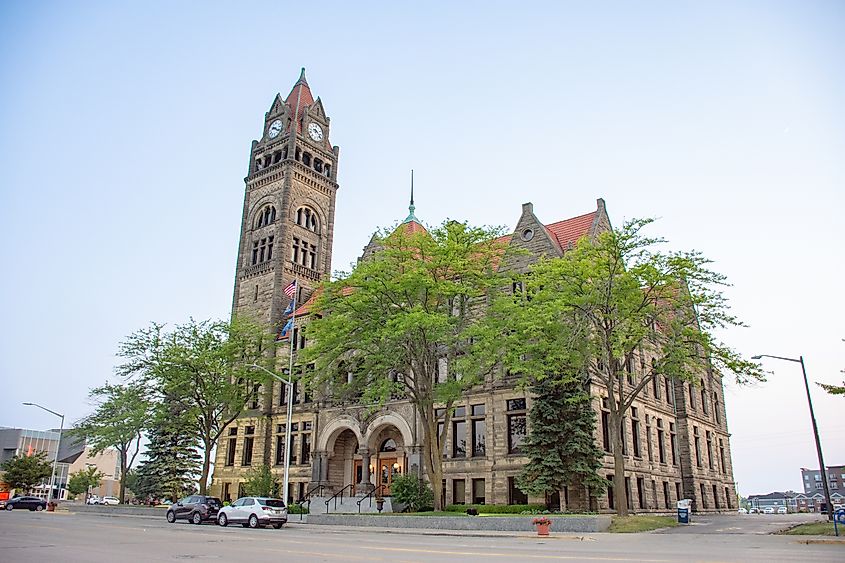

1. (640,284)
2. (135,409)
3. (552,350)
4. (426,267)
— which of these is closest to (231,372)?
(135,409)

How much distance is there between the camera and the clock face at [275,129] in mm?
63500

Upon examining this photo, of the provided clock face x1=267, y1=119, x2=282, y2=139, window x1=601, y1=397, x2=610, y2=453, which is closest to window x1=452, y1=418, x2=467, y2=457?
window x1=601, y1=397, x2=610, y2=453

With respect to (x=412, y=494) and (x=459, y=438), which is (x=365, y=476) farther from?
(x=412, y=494)

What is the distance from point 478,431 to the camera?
129 ft

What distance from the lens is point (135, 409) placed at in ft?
146

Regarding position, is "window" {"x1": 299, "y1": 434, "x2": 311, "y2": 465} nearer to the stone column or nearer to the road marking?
the stone column

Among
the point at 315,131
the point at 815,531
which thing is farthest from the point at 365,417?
the point at 315,131

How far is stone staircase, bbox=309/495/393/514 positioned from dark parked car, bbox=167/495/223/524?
7651mm

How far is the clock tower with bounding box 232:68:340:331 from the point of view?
57597mm

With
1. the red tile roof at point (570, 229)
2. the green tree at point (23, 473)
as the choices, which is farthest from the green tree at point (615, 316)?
the green tree at point (23, 473)

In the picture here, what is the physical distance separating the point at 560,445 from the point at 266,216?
126 ft

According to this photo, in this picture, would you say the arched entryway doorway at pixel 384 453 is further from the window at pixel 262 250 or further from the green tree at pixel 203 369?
the window at pixel 262 250

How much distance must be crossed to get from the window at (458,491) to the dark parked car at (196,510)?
13.4m

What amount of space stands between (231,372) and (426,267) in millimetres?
19313
